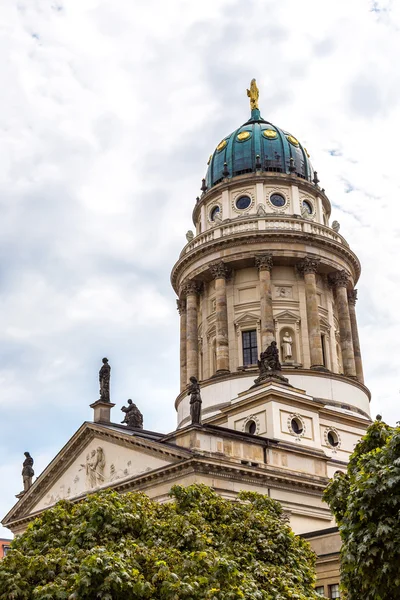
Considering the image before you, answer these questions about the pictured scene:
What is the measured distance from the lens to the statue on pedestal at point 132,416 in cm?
5100

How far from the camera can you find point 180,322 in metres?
56.9

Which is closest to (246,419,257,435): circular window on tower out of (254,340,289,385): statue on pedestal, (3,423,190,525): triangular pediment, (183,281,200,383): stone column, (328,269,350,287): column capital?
(254,340,289,385): statue on pedestal

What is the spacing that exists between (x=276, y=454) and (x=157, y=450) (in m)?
6.06

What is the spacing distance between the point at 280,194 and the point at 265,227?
405 centimetres

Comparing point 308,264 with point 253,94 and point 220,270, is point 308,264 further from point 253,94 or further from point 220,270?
point 253,94

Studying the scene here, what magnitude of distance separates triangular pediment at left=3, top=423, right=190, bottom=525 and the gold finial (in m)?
31.1

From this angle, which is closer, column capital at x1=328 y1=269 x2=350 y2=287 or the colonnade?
the colonnade

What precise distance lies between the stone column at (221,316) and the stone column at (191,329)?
2562 mm

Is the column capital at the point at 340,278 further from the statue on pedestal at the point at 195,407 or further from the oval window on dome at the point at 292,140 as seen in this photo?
the statue on pedestal at the point at 195,407

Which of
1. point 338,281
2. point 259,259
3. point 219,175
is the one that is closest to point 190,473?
point 259,259

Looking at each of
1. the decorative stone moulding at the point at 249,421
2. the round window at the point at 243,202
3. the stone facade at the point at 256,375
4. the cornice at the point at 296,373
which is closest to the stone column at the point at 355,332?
the stone facade at the point at 256,375

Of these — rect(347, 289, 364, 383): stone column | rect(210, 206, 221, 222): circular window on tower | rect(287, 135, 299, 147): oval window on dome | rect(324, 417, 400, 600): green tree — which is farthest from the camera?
rect(287, 135, 299, 147): oval window on dome

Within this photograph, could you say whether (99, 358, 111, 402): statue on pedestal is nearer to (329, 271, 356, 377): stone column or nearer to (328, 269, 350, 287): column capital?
(329, 271, 356, 377): stone column

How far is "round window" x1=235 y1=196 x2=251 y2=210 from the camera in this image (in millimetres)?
55094
